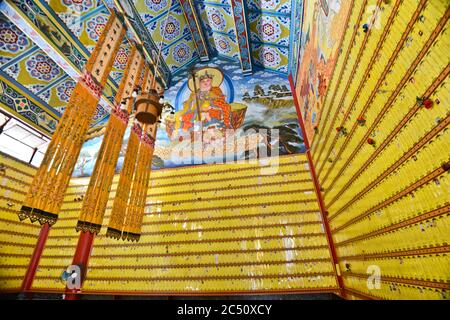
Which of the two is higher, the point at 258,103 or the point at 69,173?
the point at 258,103

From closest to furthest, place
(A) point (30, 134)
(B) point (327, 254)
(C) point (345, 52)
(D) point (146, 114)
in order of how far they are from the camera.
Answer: (C) point (345, 52) → (D) point (146, 114) → (B) point (327, 254) → (A) point (30, 134)

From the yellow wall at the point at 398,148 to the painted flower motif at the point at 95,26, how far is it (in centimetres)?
656

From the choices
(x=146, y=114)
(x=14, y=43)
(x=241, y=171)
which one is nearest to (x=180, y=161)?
(x=241, y=171)

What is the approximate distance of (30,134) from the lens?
23.8 ft

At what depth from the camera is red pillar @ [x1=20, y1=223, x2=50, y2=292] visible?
6359 mm

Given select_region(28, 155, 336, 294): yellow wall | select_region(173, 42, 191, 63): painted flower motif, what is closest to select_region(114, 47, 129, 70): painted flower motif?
select_region(173, 42, 191, 63): painted flower motif

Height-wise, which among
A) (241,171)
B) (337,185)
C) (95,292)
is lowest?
(95,292)

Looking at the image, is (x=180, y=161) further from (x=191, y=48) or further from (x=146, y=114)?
(x=191, y=48)

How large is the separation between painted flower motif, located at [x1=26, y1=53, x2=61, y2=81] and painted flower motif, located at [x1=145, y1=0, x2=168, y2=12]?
11.0ft

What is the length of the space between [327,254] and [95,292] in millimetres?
5966

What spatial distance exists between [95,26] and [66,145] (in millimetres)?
4172

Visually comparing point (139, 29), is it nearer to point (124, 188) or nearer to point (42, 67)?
point (42, 67)

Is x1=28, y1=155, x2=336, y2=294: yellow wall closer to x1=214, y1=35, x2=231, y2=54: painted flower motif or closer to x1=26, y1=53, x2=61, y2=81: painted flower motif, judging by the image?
x1=26, y1=53, x2=61, y2=81: painted flower motif

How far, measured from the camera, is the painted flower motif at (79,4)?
5738 mm
